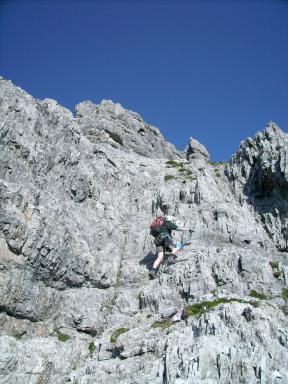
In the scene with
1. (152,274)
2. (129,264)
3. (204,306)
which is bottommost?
(204,306)

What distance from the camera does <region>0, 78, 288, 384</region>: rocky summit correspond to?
765 inches

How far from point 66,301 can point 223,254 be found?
1194cm

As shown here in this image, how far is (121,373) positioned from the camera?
1920 cm

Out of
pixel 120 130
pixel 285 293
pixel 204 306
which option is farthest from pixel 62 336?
pixel 120 130

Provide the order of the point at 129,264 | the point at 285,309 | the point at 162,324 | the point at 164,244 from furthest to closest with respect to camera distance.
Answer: the point at 129,264 < the point at 164,244 < the point at 285,309 < the point at 162,324

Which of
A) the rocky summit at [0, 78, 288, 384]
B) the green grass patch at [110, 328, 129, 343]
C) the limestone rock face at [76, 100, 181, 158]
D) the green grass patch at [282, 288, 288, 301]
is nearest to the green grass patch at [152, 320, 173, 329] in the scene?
the rocky summit at [0, 78, 288, 384]

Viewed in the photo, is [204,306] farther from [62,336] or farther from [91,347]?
[62,336]

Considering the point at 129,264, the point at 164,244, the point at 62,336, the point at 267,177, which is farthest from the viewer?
the point at 267,177

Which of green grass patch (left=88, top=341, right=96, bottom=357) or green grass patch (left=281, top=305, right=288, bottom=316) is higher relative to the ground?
green grass patch (left=281, top=305, right=288, bottom=316)

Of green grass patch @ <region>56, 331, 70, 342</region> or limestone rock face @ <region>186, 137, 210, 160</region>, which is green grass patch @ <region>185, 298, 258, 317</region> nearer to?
green grass patch @ <region>56, 331, 70, 342</region>

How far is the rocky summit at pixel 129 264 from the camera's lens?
1944 centimetres

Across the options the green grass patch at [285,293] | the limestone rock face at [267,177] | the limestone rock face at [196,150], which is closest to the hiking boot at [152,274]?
the green grass patch at [285,293]

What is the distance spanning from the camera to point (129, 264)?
31188 mm

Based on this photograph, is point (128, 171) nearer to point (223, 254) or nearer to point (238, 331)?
point (223, 254)
